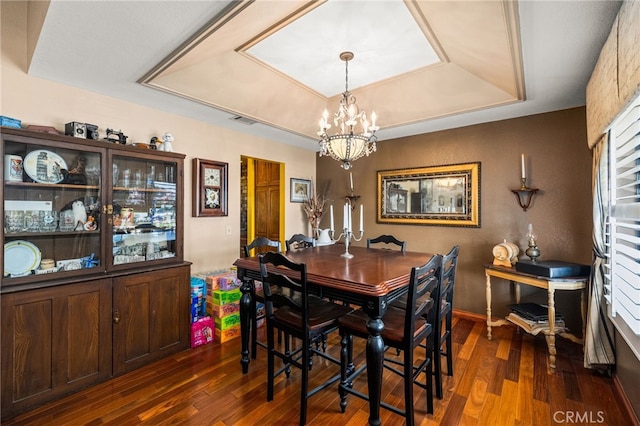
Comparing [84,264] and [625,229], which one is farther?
[84,264]

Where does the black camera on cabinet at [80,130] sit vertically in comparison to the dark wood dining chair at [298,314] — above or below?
above

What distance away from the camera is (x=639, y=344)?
1561mm

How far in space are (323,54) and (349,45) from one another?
251 mm

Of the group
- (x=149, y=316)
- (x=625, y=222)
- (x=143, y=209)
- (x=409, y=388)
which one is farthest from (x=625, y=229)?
(x=143, y=209)

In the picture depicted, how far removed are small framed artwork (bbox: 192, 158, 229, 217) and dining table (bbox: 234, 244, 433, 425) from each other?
4.20 ft

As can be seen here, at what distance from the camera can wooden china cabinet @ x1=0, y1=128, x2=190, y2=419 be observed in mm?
1901

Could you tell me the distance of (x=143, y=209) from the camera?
2656 mm

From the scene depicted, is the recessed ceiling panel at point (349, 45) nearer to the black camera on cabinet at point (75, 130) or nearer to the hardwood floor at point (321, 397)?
the black camera on cabinet at point (75, 130)

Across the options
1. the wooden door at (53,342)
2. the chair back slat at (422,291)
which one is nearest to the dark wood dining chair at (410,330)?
the chair back slat at (422,291)

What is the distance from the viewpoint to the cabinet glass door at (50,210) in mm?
1958

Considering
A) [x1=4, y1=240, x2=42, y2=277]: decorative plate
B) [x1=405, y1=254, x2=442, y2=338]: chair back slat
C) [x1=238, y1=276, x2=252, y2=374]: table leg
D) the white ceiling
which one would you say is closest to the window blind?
the white ceiling

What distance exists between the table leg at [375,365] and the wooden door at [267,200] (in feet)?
10.3

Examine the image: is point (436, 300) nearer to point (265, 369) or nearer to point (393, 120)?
point (265, 369)

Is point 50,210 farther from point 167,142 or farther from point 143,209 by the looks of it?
point 167,142
